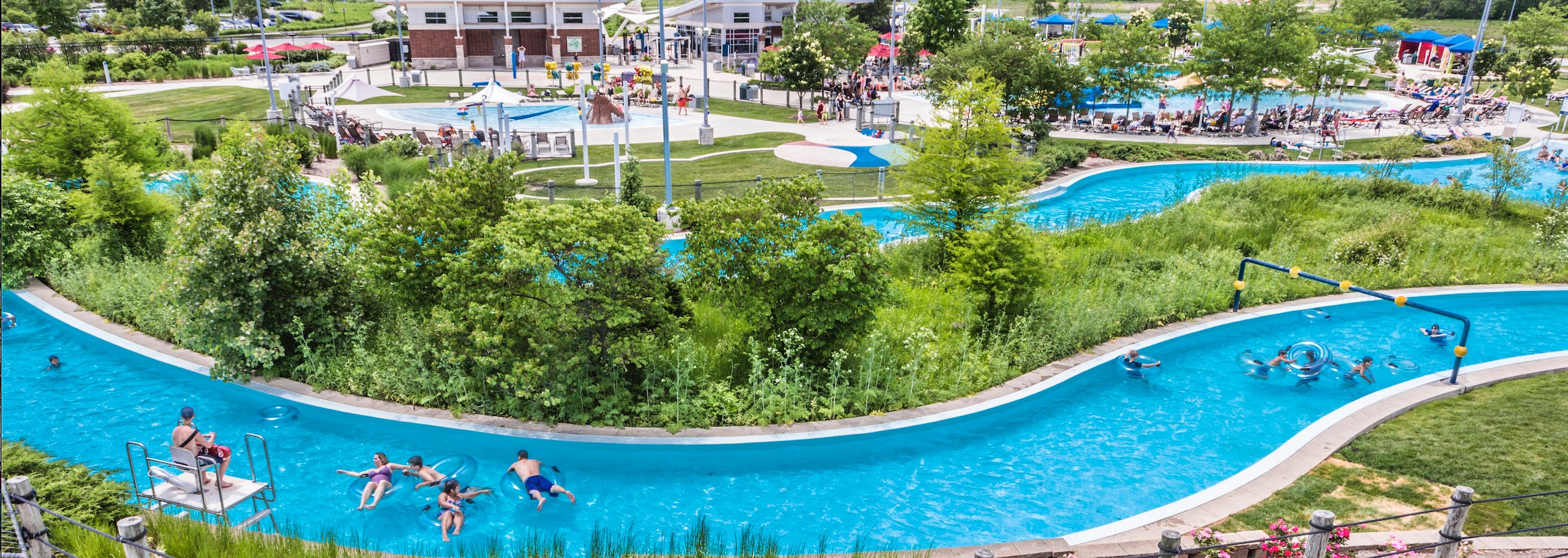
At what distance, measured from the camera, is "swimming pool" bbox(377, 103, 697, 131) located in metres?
34.3

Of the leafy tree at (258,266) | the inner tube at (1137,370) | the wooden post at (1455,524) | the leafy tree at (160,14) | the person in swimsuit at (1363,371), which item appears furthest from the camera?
the leafy tree at (160,14)

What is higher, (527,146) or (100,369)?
(527,146)

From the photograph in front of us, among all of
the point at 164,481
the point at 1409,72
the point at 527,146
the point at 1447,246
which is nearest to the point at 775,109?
the point at 527,146

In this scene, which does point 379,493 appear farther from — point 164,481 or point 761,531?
point 761,531

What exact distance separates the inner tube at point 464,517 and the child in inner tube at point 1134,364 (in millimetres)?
10157

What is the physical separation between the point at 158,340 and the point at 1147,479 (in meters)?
15.4

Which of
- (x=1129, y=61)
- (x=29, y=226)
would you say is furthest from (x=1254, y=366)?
(x=1129, y=61)

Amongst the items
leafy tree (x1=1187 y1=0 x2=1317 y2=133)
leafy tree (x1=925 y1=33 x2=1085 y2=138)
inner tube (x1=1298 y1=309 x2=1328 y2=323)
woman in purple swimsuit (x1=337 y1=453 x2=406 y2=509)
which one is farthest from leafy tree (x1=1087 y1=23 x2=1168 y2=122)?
woman in purple swimsuit (x1=337 y1=453 x2=406 y2=509)

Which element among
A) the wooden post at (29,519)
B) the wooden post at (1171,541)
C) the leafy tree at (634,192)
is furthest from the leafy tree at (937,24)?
the wooden post at (29,519)

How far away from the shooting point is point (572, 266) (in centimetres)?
1121

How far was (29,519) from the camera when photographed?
693cm

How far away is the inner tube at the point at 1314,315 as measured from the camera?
16734 millimetres

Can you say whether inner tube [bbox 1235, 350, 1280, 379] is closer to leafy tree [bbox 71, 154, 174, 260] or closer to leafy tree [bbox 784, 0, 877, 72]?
leafy tree [bbox 71, 154, 174, 260]

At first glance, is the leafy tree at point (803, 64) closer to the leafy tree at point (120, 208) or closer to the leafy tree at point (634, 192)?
the leafy tree at point (634, 192)
